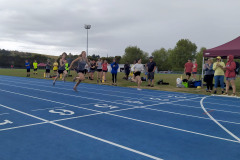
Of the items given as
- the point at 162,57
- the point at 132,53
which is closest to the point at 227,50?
the point at 132,53

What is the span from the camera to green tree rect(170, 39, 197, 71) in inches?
3198

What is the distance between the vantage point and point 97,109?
6.82 metres

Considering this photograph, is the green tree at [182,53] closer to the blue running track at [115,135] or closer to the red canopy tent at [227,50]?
the red canopy tent at [227,50]

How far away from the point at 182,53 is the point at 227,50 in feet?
234

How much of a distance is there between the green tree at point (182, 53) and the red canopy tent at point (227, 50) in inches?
2713

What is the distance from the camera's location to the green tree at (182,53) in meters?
81.2

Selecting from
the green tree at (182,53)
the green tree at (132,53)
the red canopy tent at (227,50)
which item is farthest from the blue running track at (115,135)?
the green tree at (132,53)

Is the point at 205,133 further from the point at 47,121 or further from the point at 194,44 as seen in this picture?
the point at 194,44

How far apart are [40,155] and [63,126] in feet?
5.06

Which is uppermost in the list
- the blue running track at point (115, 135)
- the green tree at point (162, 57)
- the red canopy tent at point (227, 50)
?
the green tree at point (162, 57)

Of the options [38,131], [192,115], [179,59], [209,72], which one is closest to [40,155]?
[38,131]

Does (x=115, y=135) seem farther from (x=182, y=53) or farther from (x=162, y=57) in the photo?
(x=162, y=57)

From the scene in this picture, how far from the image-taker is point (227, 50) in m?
12.7

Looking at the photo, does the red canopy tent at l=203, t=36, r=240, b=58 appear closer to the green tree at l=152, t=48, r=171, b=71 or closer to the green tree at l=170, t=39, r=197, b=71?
the green tree at l=170, t=39, r=197, b=71
